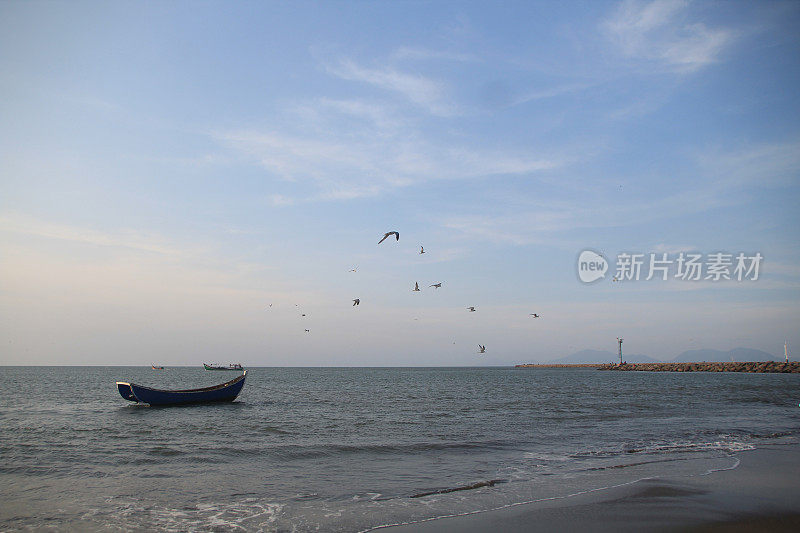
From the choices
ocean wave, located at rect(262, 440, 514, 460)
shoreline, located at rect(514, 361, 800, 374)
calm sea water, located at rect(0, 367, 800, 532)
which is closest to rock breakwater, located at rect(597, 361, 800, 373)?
shoreline, located at rect(514, 361, 800, 374)

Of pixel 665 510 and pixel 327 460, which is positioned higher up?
pixel 665 510

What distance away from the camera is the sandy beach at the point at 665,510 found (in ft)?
28.9

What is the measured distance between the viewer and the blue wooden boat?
3341 cm

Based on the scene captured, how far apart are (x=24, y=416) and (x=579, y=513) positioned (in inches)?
1274

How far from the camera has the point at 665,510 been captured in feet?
32.1

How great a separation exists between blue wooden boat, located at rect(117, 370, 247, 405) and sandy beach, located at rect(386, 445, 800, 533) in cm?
2973

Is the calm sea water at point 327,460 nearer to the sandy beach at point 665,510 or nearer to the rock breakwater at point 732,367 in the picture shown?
the sandy beach at point 665,510

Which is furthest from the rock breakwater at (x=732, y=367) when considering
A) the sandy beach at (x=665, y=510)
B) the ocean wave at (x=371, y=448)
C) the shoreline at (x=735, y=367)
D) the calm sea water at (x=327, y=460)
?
the sandy beach at (x=665, y=510)

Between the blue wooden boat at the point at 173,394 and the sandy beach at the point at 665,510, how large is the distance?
1170 inches

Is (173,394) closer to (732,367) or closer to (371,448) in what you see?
(371,448)

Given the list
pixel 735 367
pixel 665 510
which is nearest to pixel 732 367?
pixel 735 367

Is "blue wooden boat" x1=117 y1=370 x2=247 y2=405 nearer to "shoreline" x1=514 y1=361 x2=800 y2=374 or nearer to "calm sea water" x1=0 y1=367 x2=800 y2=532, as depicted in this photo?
"calm sea water" x1=0 y1=367 x2=800 y2=532

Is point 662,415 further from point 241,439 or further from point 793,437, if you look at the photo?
point 241,439

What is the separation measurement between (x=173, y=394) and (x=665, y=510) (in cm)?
3270
